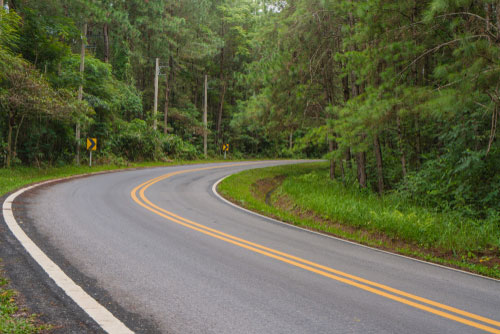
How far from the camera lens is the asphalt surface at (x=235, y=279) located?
3.65 meters

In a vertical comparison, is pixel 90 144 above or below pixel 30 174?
above

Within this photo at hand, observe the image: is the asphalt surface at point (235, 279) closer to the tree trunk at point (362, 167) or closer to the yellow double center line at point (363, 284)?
the yellow double center line at point (363, 284)

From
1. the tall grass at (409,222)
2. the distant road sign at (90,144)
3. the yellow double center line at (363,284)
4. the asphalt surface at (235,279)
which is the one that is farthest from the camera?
the distant road sign at (90,144)

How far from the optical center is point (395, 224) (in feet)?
29.1

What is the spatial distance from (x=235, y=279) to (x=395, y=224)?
566 centimetres

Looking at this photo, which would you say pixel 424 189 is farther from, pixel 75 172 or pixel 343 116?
pixel 75 172

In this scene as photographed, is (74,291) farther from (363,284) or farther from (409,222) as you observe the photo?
(409,222)

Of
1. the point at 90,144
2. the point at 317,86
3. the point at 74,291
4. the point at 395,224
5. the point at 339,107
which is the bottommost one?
the point at 395,224

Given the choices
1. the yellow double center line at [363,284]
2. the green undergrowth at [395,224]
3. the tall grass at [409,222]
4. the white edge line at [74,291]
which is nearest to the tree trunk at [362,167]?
the green undergrowth at [395,224]

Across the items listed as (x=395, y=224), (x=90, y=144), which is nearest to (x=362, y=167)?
(x=395, y=224)

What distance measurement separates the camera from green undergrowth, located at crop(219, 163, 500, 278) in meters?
7.43

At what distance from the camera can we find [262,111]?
719 inches

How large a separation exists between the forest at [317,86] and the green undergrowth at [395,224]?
0.95 meters

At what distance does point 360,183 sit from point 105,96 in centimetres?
Result: 1660
